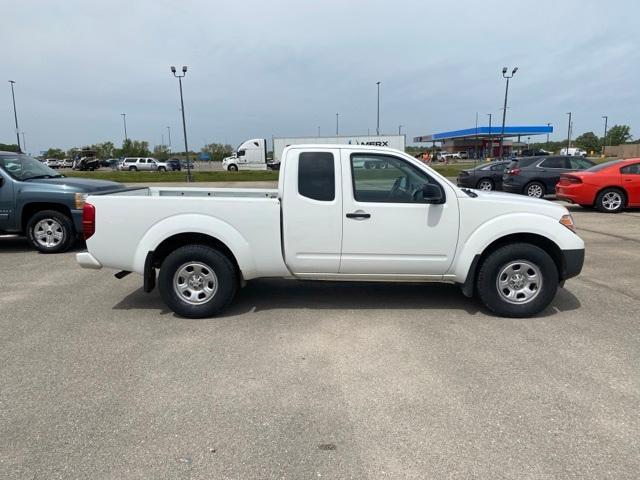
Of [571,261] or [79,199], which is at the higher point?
[79,199]

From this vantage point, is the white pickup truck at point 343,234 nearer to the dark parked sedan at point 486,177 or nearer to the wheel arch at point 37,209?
the wheel arch at point 37,209

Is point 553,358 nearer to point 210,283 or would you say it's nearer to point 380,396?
point 380,396

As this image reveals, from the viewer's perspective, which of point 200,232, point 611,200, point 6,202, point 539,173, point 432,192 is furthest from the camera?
point 539,173

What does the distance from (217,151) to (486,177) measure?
81.1 metres

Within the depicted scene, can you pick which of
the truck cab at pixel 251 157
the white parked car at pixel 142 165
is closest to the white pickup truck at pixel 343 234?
the truck cab at pixel 251 157

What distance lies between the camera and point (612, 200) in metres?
13.6

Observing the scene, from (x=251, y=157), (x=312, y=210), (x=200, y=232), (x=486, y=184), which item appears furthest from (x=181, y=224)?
(x=251, y=157)

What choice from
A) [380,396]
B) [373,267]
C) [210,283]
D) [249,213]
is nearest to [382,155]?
[373,267]

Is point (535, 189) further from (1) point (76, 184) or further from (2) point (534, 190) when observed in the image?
(1) point (76, 184)

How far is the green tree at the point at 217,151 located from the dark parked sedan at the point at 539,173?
253ft

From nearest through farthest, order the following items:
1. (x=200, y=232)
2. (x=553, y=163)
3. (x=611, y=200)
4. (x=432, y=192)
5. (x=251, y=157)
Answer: (x=432, y=192), (x=200, y=232), (x=611, y=200), (x=553, y=163), (x=251, y=157)

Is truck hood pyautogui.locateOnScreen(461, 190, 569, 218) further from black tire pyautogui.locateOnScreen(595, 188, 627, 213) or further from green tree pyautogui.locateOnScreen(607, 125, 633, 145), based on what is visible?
green tree pyautogui.locateOnScreen(607, 125, 633, 145)

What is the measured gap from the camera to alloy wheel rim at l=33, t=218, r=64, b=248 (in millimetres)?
8758

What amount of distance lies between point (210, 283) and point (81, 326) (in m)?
1.36
